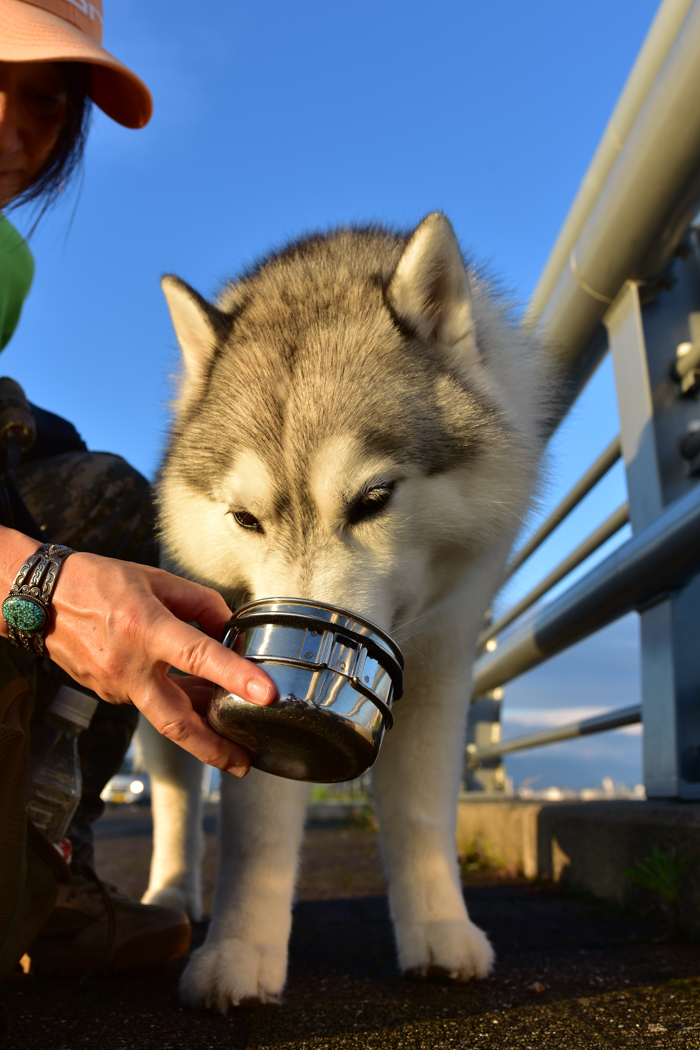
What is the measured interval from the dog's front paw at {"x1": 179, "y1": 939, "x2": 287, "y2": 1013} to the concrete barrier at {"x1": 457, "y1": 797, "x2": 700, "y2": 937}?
827mm

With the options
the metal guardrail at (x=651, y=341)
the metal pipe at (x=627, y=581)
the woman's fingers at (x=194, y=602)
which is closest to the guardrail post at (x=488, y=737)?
the metal pipe at (x=627, y=581)

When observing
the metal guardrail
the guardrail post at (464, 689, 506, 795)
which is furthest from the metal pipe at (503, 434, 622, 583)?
the guardrail post at (464, 689, 506, 795)

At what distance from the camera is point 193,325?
1.96 m

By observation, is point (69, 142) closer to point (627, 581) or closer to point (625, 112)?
point (625, 112)

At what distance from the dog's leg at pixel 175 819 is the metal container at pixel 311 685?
1.42 metres

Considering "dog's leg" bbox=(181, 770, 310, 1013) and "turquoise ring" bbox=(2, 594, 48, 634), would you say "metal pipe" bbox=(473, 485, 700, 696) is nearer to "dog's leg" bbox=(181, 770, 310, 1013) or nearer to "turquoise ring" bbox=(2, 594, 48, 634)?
"dog's leg" bbox=(181, 770, 310, 1013)

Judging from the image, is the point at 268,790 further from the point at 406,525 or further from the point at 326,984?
the point at 406,525

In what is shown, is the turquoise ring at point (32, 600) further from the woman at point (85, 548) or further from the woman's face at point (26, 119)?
the woman's face at point (26, 119)

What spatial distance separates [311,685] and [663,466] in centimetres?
161

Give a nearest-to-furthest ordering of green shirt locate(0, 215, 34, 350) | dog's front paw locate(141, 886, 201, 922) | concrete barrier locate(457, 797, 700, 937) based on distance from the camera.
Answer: concrete barrier locate(457, 797, 700, 937), green shirt locate(0, 215, 34, 350), dog's front paw locate(141, 886, 201, 922)

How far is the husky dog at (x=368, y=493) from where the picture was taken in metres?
1.49

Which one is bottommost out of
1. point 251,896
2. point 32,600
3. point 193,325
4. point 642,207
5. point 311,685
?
point 251,896

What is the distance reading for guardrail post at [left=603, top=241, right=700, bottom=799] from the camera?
2088 mm

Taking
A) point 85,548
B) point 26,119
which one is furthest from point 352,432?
point 26,119
